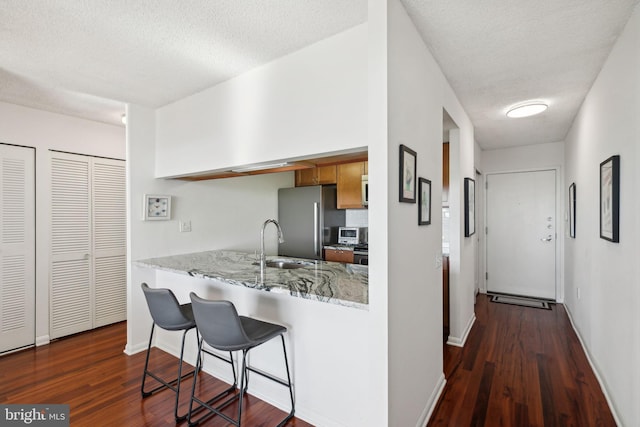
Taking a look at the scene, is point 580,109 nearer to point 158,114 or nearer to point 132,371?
point 158,114

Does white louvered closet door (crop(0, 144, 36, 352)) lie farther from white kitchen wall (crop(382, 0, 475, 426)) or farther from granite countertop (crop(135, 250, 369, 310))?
white kitchen wall (crop(382, 0, 475, 426))

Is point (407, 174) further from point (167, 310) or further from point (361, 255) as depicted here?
point (361, 255)

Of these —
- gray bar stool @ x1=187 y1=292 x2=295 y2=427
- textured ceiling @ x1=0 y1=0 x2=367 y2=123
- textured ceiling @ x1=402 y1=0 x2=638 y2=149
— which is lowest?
gray bar stool @ x1=187 y1=292 x2=295 y2=427

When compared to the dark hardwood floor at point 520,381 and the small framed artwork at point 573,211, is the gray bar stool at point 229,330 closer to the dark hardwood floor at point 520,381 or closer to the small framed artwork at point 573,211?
the dark hardwood floor at point 520,381

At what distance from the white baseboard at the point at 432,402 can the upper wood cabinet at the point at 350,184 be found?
2.31 metres

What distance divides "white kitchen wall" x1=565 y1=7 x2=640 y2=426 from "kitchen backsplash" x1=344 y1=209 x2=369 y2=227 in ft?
7.78

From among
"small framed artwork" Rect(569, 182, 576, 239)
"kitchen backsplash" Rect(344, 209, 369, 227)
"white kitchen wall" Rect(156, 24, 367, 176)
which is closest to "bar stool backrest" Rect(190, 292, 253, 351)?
"white kitchen wall" Rect(156, 24, 367, 176)

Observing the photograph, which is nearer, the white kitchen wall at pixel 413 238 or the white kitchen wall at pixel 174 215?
the white kitchen wall at pixel 413 238

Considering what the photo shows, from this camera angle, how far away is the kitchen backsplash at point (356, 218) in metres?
4.46

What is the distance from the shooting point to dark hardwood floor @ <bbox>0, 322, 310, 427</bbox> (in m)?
2.08

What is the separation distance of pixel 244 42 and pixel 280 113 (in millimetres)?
495

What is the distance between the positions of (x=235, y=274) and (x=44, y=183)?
8.55ft

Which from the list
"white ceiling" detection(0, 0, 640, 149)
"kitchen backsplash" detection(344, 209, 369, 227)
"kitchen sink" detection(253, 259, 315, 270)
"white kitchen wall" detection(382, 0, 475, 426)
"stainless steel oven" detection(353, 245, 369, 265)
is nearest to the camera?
"white kitchen wall" detection(382, 0, 475, 426)

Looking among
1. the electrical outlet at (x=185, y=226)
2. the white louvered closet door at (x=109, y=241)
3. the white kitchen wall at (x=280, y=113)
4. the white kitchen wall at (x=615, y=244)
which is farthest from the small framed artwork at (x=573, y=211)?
the white louvered closet door at (x=109, y=241)
